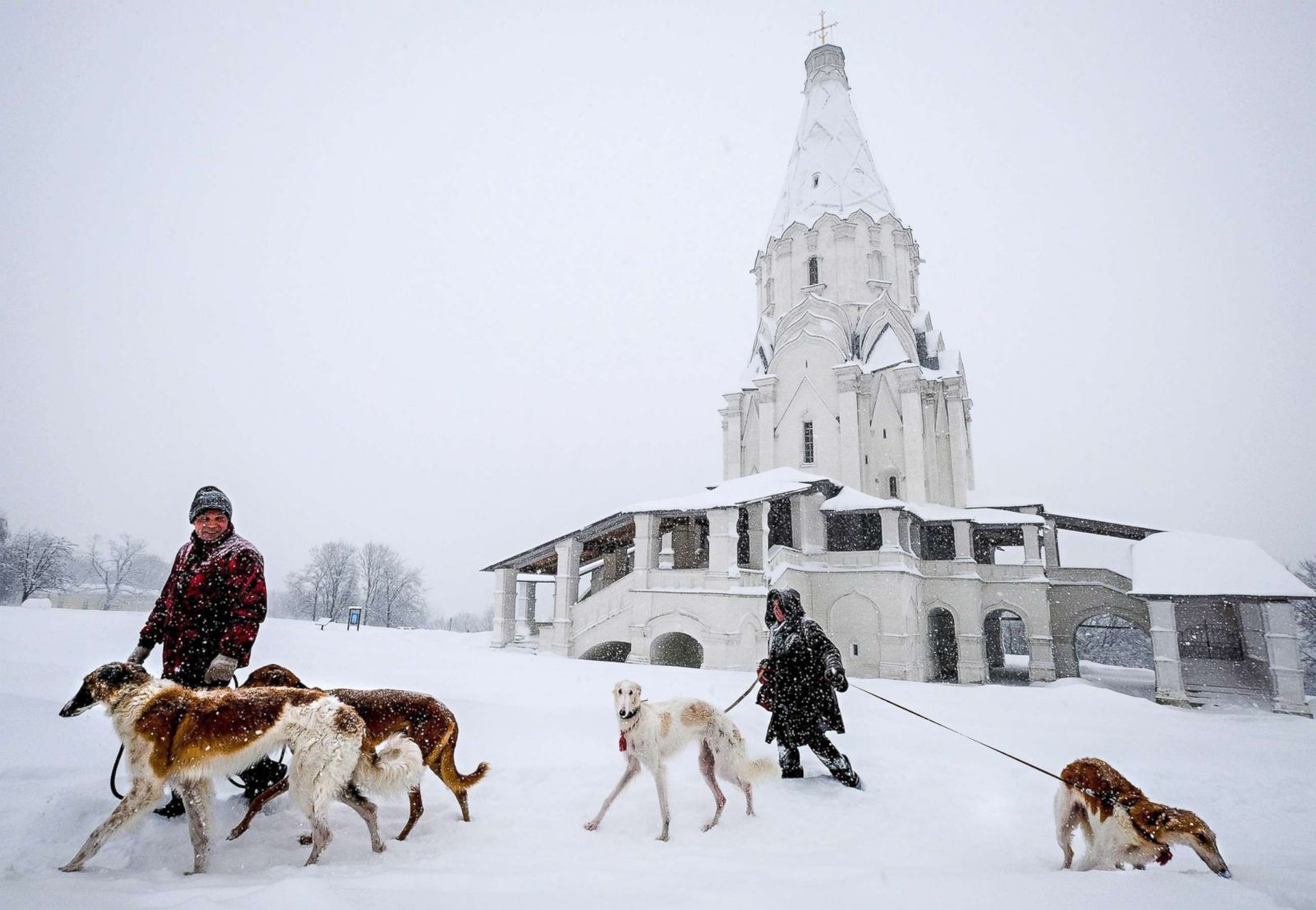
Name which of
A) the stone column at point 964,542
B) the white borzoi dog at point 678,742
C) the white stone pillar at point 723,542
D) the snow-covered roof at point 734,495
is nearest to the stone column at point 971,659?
the stone column at point 964,542

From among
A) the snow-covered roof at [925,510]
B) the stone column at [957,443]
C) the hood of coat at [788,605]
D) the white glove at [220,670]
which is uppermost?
the stone column at [957,443]

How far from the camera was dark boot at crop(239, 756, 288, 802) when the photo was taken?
4.57 meters

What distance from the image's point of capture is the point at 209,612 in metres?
4.48

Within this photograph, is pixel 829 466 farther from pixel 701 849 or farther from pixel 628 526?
pixel 701 849

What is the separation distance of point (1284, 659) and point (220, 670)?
24223 mm

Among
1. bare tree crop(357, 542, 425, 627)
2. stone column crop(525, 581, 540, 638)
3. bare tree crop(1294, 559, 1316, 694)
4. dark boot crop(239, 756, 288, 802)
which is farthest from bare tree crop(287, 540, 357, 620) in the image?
bare tree crop(1294, 559, 1316, 694)

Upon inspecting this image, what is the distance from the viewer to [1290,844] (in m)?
5.45

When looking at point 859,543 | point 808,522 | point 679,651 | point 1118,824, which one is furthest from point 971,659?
point 1118,824

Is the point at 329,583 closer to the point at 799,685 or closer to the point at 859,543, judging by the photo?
the point at 859,543

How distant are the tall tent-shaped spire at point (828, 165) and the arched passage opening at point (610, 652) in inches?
899

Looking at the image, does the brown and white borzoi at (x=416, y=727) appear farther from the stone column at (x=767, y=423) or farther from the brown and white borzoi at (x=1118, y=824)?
the stone column at (x=767, y=423)

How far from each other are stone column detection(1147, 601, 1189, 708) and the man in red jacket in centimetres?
2232

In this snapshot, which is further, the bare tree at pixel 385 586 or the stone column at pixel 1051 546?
the bare tree at pixel 385 586

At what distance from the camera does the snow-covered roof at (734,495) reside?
19516 mm
